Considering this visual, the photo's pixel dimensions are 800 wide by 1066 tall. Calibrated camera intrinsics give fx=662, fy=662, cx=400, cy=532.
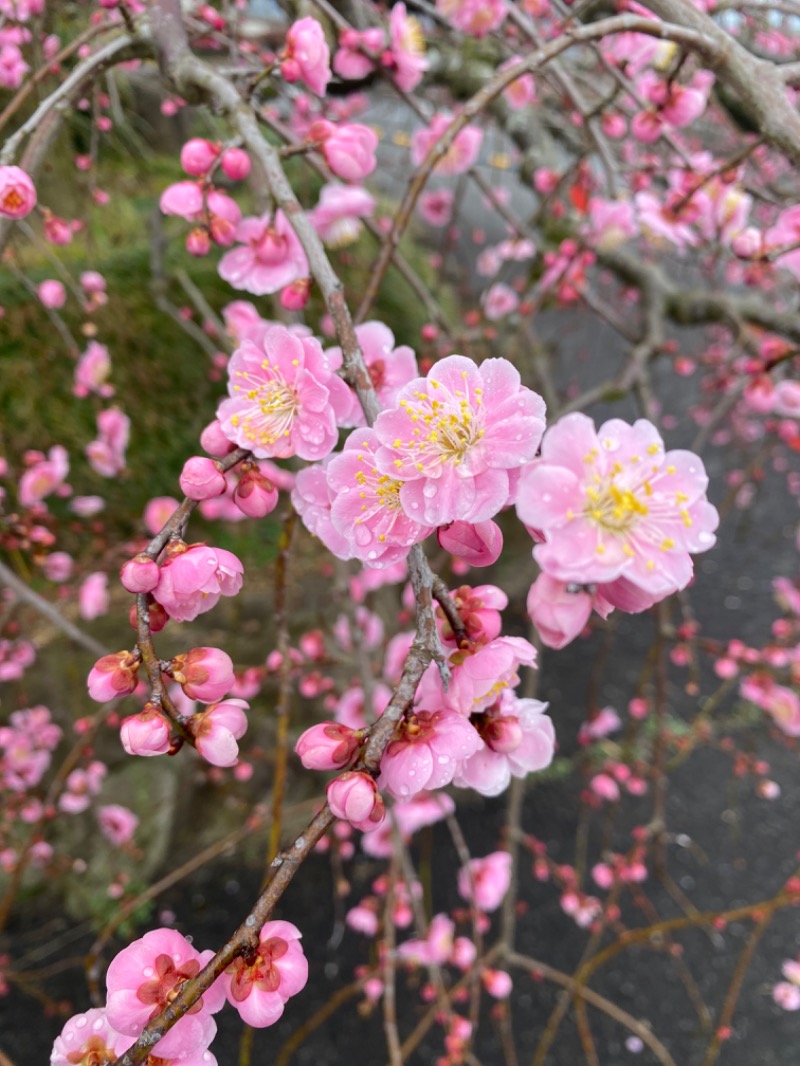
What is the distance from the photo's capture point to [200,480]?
1.39ft

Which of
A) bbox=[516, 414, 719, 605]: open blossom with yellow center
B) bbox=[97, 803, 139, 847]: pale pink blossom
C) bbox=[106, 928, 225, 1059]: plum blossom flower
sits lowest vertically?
bbox=[97, 803, 139, 847]: pale pink blossom

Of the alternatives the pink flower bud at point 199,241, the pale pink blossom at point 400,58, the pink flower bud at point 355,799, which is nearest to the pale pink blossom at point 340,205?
the pale pink blossom at point 400,58

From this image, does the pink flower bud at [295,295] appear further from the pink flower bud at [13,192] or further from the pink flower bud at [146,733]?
the pink flower bud at [146,733]

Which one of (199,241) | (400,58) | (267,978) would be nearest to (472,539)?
(267,978)

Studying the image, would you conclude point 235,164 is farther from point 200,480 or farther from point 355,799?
point 355,799

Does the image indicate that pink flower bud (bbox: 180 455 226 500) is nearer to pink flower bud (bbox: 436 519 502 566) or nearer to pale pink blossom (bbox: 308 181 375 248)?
pink flower bud (bbox: 436 519 502 566)

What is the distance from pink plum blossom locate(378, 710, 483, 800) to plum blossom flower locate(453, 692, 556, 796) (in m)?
0.04

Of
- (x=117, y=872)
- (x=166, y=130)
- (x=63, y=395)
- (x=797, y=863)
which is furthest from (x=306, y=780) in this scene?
(x=166, y=130)

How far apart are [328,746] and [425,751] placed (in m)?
0.06

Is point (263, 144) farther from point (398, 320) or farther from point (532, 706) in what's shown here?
point (398, 320)

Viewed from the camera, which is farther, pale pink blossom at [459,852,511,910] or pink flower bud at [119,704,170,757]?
pale pink blossom at [459,852,511,910]

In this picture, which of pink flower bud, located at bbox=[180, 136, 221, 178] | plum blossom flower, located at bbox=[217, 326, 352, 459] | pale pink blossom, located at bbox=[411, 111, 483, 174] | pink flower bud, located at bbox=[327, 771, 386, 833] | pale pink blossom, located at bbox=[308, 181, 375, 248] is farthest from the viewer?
pale pink blossom, located at bbox=[411, 111, 483, 174]

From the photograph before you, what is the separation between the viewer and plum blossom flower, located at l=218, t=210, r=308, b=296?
0.61m

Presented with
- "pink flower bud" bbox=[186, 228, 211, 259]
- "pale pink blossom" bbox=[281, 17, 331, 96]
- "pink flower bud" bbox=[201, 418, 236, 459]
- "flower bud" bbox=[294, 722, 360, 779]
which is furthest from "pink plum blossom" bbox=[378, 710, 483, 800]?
"pale pink blossom" bbox=[281, 17, 331, 96]
